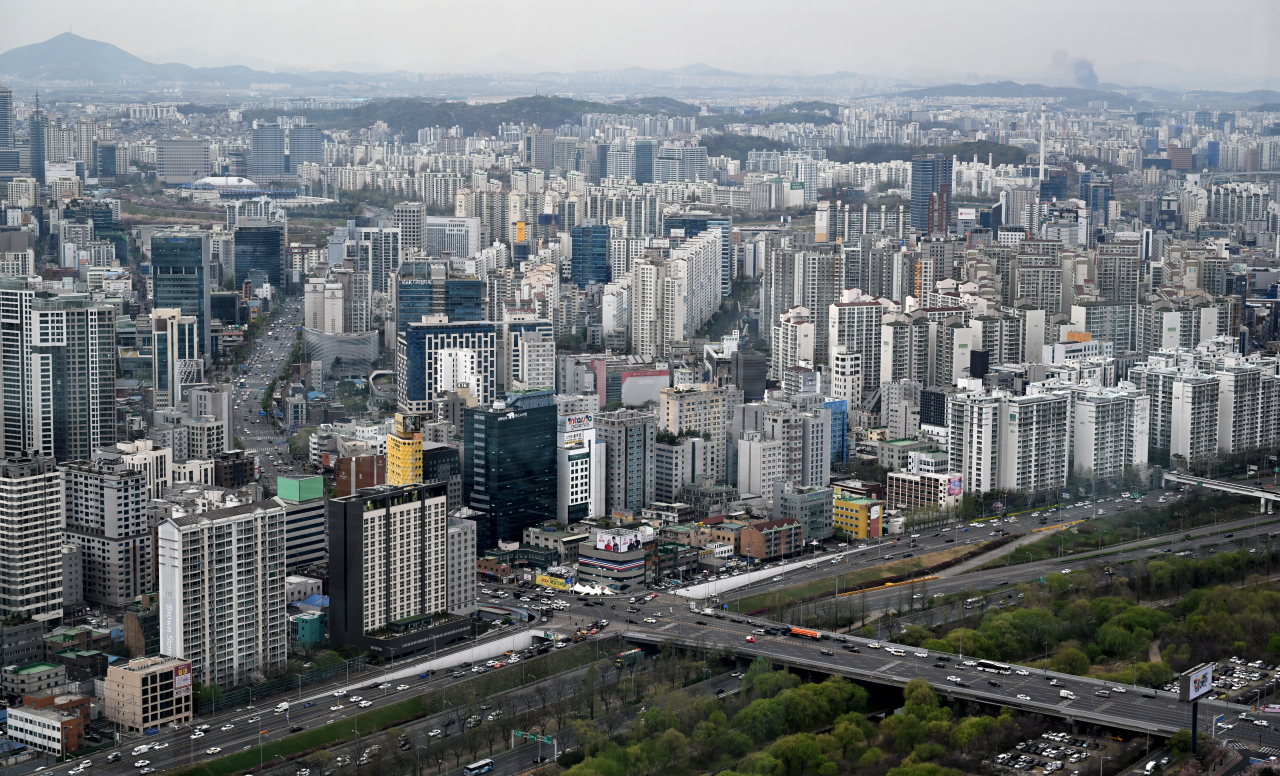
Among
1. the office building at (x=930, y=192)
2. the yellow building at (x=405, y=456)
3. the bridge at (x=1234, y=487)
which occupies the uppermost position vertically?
the office building at (x=930, y=192)

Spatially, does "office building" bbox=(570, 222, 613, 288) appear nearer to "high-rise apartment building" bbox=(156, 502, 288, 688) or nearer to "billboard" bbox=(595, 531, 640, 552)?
"billboard" bbox=(595, 531, 640, 552)

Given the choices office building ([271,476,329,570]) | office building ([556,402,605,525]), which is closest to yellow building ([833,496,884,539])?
office building ([556,402,605,525])

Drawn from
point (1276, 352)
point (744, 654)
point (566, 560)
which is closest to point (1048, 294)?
point (1276, 352)

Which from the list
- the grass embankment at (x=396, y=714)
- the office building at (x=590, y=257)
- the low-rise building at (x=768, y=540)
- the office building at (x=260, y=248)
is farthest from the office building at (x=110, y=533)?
the office building at (x=590, y=257)

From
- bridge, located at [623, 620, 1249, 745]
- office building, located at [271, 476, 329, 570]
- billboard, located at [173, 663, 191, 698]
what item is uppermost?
office building, located at [271, 476, 329, 570]

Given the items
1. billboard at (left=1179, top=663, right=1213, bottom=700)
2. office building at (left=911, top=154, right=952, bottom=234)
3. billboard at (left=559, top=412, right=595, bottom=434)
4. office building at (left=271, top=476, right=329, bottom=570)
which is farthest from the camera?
office building at (left=911, top=154, right=952, bottom=234)

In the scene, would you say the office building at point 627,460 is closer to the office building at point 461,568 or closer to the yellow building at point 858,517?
the yellow building at point 858,517

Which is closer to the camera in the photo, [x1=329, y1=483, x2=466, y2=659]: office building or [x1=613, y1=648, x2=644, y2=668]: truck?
[x1=613, y1=648, x2=644, y2=668]: truck
